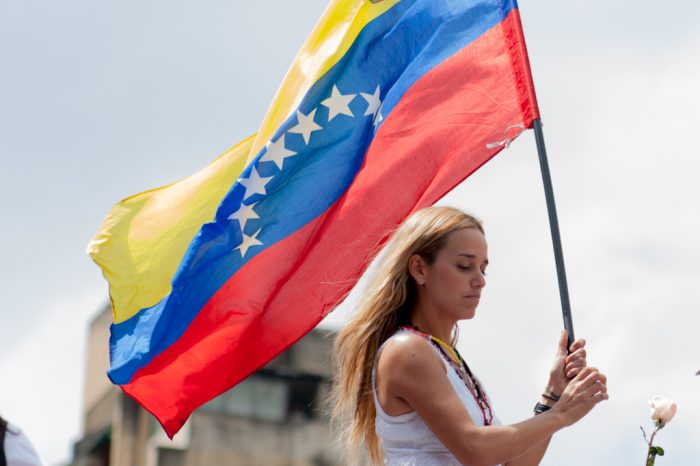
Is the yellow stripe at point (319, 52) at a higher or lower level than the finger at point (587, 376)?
higher

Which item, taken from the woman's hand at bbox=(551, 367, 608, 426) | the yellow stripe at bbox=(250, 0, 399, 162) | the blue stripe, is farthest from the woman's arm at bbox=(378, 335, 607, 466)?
the yellow stripe at bbox=(250, 0, 399, 162)

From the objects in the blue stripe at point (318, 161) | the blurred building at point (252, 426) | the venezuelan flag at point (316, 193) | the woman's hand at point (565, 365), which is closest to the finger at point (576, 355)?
the woman's hand at point (565, 365)

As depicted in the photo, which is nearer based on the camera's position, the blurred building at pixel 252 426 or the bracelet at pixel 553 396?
the bracelet at pixel 553 396

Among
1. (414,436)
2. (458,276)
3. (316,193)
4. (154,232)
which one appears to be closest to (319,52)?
(316,193)

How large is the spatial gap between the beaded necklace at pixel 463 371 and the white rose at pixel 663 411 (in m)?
0.60

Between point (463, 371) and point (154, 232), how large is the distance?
241 centimetres

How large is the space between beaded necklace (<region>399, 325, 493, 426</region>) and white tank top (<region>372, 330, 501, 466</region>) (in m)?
0.04

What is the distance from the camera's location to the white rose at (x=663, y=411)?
655cm

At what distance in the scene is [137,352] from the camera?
8242mm

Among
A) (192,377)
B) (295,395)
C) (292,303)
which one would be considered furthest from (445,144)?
(295,395)

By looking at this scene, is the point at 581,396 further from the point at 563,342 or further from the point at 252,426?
the point at 252,426

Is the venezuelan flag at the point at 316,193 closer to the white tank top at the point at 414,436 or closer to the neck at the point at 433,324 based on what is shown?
the neck at the point at 433,324

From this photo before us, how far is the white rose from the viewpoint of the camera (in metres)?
6.55

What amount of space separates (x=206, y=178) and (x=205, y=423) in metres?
28.7
